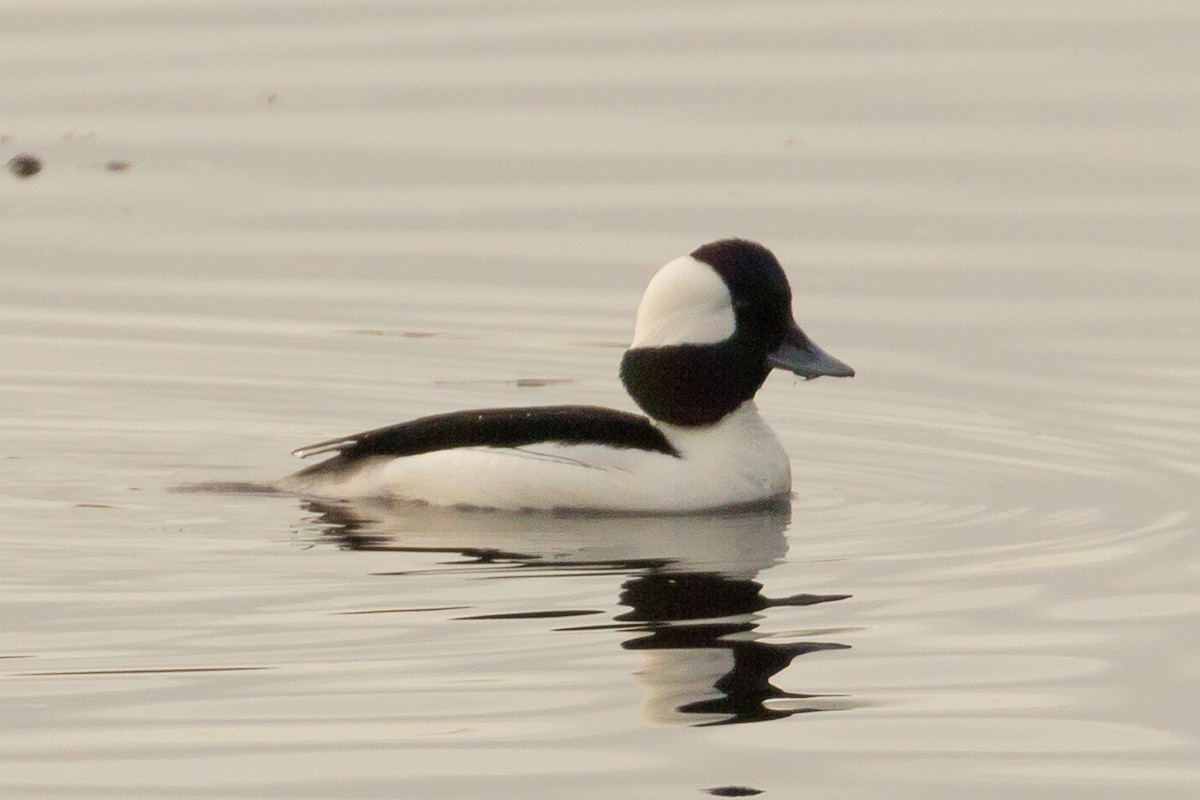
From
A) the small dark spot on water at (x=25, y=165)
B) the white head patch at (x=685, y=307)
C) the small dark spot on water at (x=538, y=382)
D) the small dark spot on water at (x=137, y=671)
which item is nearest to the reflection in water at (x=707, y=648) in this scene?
the small dark spot on water at (x=137, y=671)

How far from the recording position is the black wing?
10.5 metres

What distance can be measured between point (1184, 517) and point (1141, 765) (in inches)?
128

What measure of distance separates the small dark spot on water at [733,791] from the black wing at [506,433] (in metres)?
3.69

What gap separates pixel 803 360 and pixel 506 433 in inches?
51.6

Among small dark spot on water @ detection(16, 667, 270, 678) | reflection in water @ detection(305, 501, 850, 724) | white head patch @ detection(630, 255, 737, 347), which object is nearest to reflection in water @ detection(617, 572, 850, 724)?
reflection in water @ detection(305, 501, 850, 724)

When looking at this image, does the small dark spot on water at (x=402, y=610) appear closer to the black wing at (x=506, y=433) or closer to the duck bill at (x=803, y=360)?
the black wing at (x=506, y=433)

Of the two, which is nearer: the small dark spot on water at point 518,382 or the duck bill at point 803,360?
the duck bill at point 803,360

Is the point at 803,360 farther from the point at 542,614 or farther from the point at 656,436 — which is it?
the point at 542,614

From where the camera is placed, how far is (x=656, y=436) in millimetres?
10695

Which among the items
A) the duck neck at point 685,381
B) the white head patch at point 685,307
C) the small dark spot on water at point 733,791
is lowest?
the small dark spot on water at point 733,791

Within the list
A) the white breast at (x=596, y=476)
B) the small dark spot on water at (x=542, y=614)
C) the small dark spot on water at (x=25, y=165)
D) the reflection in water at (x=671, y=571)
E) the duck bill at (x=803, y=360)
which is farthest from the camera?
the small dark spot on water at (x=25, y=165)

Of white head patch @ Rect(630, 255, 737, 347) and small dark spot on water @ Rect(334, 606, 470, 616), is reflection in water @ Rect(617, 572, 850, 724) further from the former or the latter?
white head patch @ Rect(630, 255, 737, 347)

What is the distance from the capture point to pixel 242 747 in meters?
7.20

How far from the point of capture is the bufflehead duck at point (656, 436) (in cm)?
1048
